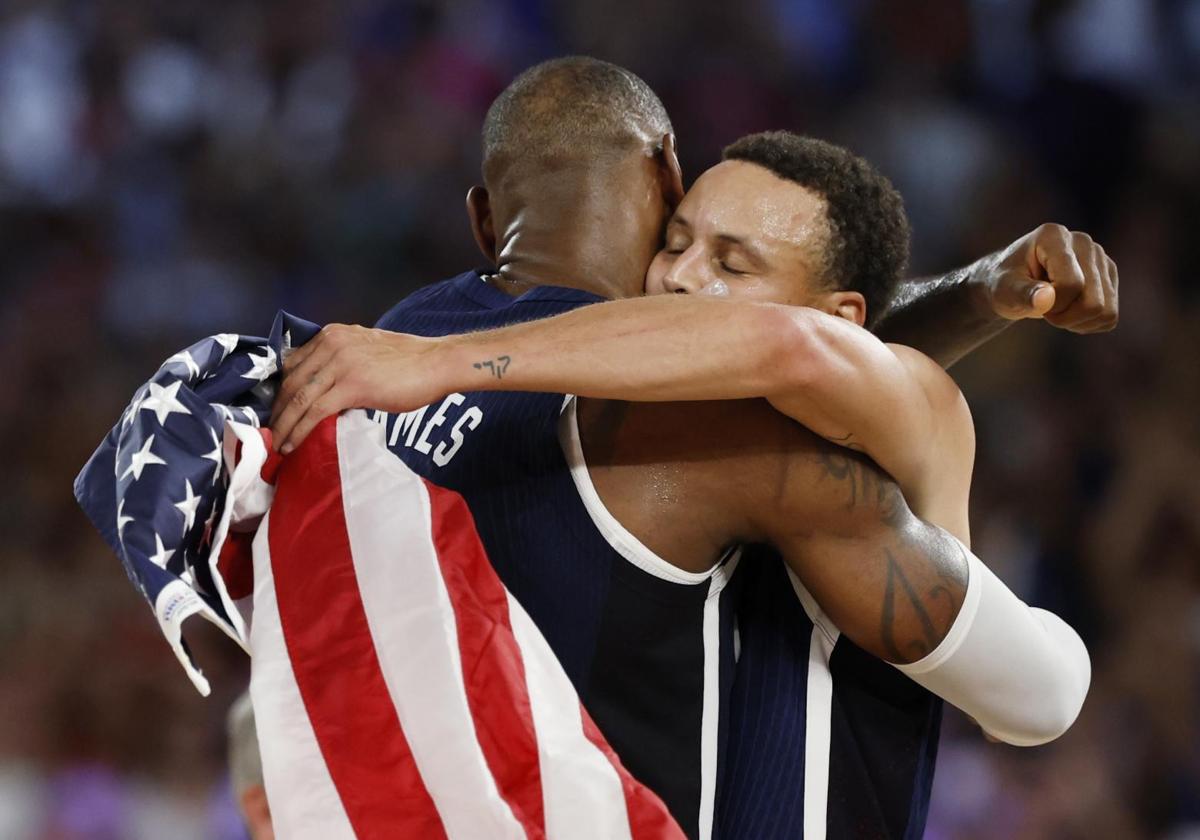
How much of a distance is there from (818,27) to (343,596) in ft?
15.1

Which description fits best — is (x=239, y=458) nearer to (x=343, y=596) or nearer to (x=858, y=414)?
(x=343, y=596)

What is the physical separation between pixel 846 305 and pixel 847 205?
141mm

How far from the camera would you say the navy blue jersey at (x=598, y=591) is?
1976mm

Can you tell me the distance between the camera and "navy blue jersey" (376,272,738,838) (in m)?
1.98

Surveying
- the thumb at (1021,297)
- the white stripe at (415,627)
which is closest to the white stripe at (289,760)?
the white stripe at (415,627)

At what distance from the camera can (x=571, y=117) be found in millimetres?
2486

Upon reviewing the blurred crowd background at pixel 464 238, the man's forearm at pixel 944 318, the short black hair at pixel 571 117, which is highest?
the short black hair at pixel 571 117

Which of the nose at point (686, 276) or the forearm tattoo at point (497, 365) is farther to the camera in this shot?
the nose at point (686, 276)

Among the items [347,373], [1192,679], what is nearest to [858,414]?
[347,373]

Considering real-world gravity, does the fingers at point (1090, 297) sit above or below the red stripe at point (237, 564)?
above

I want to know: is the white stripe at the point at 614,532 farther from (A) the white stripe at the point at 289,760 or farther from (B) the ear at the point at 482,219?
(B) the ear at the point at 482,219

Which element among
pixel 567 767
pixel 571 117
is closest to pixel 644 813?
pixel 567 767

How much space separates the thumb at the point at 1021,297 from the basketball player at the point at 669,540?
0.44 m

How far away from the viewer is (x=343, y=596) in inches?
74.4
